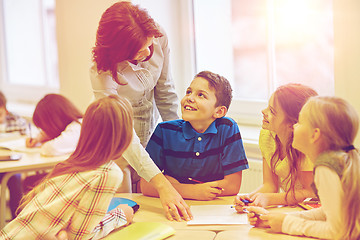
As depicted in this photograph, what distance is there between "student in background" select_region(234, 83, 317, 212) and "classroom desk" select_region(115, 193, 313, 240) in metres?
0.06

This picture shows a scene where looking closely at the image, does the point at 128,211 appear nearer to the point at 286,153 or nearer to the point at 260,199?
the point at 260,199

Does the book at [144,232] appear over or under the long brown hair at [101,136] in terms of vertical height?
under

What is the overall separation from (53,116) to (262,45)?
4.38 feet

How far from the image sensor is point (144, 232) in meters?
1.67

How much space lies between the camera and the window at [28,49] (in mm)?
4844

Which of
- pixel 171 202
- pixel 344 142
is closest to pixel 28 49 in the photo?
pixel 171 202

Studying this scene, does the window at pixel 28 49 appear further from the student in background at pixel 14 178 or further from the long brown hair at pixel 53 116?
the long brown hair at pixel 53 116

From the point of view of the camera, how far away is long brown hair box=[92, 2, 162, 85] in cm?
197

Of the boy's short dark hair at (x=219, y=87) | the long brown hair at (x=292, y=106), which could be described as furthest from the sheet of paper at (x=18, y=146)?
the long brown hair at (x=292, y=106)

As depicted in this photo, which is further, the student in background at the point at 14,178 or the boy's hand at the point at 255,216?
the student in background at the point at 14,178

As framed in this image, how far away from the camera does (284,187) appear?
2.01 metres

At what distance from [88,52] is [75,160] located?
6.93ft

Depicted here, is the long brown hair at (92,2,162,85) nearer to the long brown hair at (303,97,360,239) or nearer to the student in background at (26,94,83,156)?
the long brown hair at (303,97,360,239)

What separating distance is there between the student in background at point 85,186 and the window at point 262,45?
5.40ft
